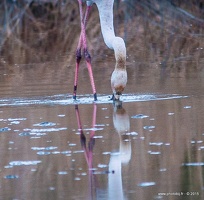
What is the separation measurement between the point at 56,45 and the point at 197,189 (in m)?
10.3

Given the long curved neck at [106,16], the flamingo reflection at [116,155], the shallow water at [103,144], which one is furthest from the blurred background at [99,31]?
the flamingo reflection at [116,155]

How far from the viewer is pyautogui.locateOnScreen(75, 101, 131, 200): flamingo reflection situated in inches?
220

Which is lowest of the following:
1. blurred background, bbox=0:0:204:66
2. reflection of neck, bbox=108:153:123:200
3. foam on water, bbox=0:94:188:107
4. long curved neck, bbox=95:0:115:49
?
reflection of neck, bbox=108:153:123:200

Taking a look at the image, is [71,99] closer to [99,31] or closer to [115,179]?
[115,179]

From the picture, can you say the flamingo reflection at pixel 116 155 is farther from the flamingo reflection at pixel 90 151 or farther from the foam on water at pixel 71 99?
the foam on water at pixel 71 99

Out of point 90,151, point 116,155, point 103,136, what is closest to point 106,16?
point 103,136

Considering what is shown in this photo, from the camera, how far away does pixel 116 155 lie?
21.6 feet

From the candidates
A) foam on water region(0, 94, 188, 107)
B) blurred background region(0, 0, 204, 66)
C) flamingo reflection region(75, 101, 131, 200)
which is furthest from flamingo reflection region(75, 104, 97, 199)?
blurred background region(0, 0, 204, 66)

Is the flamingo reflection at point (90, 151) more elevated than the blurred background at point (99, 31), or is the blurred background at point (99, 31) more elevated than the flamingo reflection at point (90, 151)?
the blurred background at point (99, 31)

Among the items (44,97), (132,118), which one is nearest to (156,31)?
(44,97)

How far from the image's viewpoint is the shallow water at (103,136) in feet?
18.9

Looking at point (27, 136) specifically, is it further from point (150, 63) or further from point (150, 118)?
point (150, 63)

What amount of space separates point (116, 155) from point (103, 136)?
807 mm

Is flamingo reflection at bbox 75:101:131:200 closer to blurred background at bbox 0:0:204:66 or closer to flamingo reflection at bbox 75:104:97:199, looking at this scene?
flamingo reflection at bbox 75:104:97:199
